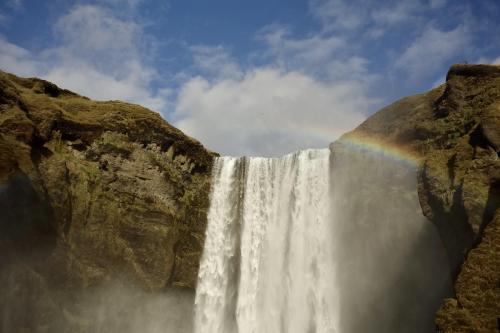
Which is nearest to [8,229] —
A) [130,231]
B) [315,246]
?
[130,231]

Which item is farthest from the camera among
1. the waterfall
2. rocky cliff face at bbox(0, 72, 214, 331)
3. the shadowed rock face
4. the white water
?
the white water

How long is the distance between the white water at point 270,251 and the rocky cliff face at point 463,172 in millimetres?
7816

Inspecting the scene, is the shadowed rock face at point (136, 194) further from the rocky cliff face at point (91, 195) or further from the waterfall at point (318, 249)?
the waterfall at point (318, 249)

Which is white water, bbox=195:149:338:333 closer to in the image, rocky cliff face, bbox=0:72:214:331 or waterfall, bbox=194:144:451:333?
waterfall, bbox=194:144:451:333

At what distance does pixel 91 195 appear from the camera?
93.5 feet

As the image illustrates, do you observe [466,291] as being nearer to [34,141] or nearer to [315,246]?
[315,246]

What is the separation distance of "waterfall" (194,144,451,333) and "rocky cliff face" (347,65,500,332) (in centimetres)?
245

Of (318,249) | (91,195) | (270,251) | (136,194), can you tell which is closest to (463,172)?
(318,249)

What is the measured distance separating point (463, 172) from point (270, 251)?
55.8 feet

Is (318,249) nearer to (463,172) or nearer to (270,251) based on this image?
(270,251)

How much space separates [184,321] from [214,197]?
10415 mm

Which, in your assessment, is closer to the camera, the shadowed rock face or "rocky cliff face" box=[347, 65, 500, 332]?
"rocky cliff face" box=[347, 65, 500, 332]

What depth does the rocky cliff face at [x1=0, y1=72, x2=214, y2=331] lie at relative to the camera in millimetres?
24000

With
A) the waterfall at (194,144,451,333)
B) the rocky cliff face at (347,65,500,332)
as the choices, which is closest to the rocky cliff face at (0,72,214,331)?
the waterfall at (194,144,451,333)
